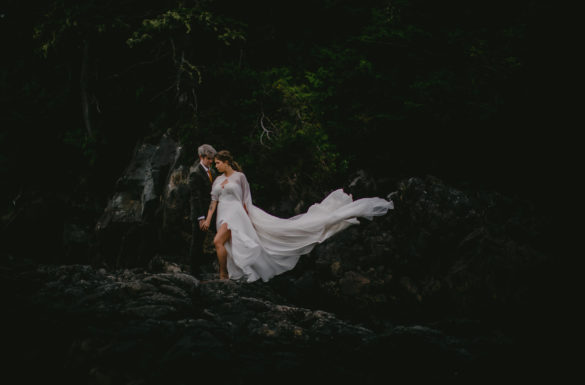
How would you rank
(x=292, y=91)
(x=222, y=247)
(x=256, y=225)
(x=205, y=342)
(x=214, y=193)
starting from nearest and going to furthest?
(x=205, y=342), (x=222, y=247), (x=214, y=193), (x=256, y=225), (x=292, y=91)

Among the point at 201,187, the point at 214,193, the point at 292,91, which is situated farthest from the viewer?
the point at 292,91

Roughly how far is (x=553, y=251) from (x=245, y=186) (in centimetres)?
471

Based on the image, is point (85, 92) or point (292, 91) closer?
point (292, 91)

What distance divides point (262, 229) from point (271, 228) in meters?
0.17

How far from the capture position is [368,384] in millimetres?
4609

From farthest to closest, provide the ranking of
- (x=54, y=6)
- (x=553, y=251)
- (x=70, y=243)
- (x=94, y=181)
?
1. (x=94, y=181)
2. (x=70, y=243)
3. (x=54, y=6)
4. (x=553, y=251)

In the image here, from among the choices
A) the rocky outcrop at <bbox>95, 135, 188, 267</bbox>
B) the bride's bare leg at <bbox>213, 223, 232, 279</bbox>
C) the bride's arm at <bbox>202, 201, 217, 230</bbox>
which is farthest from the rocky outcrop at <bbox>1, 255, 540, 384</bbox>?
the rocky outcrop at <bbox>95, 135, 188, 267</bbox>

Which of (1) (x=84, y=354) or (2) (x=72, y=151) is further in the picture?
(2) (x=72, y=151)

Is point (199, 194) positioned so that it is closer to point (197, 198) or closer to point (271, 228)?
point (197, 198)

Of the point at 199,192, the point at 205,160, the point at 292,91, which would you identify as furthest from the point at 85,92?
the point at 199,192

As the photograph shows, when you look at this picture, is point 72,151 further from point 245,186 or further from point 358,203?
point 358,203

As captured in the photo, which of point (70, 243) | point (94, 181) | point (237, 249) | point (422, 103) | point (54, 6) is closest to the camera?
point (237, 249)

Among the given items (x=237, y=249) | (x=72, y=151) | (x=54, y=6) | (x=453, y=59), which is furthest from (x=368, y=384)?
(x=72, y=151)

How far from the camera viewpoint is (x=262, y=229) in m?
7.89
